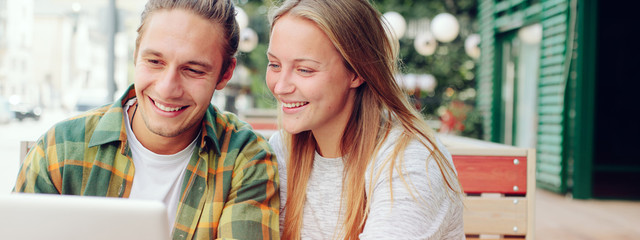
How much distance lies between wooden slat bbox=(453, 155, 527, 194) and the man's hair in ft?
3.05

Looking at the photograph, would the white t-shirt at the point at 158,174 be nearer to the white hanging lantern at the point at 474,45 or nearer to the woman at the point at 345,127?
the woman at the point at 345,127

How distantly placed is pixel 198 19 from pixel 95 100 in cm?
1090

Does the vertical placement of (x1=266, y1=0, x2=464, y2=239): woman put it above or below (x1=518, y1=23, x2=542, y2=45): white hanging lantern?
below

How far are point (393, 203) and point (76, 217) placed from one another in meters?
0.76

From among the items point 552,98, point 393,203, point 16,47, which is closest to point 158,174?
point 393,203

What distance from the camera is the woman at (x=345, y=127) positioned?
1457 millimetres

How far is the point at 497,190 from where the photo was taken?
2.06 m

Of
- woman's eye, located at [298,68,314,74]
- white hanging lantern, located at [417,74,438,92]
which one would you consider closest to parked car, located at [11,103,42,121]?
white hanging lantern, located at [417,74,438,92]

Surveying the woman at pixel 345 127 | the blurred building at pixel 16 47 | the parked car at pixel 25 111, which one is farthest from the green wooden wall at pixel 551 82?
the parked car at pixel 25 111

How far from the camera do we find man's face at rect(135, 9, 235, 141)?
148 cm

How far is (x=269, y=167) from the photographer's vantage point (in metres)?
1.57

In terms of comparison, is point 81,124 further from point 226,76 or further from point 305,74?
point 305,74

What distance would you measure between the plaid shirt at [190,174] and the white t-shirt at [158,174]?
0.11 ft

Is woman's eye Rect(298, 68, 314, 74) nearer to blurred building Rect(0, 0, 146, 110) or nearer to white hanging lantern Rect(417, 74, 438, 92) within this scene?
blurred building Rect(0, 0, 146, 110)
